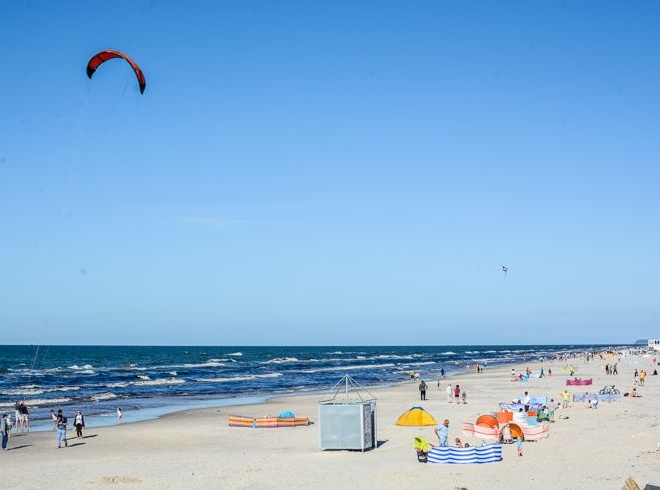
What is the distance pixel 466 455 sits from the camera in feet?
64.8

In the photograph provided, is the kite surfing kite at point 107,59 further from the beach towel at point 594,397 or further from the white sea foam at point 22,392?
the white sea foam at point 22,392

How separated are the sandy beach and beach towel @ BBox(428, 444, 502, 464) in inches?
8.7

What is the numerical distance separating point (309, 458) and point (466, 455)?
4.58 meters

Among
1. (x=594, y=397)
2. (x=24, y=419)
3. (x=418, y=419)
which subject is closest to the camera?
(x=418, y=419)

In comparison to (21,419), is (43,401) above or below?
below

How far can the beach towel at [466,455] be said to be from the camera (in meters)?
19.7

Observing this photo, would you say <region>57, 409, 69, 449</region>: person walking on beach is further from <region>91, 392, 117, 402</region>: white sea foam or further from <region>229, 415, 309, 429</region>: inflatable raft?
<region>91, 392, 117, 402</region>: white sea foam

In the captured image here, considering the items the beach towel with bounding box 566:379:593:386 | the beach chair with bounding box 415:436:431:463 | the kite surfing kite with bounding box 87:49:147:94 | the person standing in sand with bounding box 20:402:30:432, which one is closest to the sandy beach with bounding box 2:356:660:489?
the beach chair with bounding box 415:436:431:463

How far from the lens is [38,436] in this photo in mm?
28875

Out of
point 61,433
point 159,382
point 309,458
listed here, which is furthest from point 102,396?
point 309,458

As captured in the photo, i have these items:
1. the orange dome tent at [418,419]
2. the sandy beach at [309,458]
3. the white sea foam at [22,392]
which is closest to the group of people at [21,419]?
the sandy beach at [309,458]

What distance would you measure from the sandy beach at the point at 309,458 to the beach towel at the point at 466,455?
221mm

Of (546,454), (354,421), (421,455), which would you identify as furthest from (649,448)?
(354,421)

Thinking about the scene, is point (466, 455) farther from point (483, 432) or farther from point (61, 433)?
point (61, 433)
